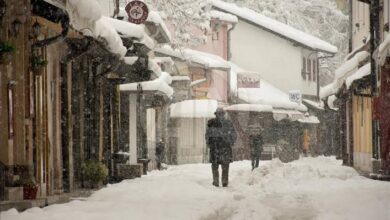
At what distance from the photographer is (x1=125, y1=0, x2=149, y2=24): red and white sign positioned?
70.6 ft

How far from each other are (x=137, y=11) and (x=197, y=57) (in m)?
17.4

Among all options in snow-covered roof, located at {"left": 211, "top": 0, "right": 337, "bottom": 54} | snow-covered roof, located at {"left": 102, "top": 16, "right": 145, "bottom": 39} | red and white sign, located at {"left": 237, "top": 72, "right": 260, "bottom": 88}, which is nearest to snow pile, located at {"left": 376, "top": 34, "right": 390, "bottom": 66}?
snow-covered roof, located at {"left": 102, "top": 16, "right": 145, "bottom": 39}

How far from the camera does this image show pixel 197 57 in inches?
1532

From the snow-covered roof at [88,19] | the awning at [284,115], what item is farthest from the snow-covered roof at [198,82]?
the snow-covered roof at [88,19]

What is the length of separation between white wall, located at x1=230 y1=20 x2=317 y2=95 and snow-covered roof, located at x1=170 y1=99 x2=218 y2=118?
981cm

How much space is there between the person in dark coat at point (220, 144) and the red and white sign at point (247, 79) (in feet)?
79.1

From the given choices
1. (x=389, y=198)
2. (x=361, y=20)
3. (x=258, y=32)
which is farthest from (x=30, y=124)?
(x=258, y=32)

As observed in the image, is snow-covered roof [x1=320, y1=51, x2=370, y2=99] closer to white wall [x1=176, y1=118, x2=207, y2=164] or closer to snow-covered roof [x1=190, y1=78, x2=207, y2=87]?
white wall [x1=176, y1=118, x2=207, y2=164]

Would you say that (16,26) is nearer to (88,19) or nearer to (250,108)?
(88,19)

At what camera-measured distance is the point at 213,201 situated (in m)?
12.8

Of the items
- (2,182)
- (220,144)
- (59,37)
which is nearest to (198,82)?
(220,144)

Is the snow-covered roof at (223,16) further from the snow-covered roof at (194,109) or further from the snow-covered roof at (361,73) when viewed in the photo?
the snow-covered roof at (361,73)

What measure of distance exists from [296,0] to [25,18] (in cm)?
4785

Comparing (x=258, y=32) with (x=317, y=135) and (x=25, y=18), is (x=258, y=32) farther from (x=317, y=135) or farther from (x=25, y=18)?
(x=25, y=18)
